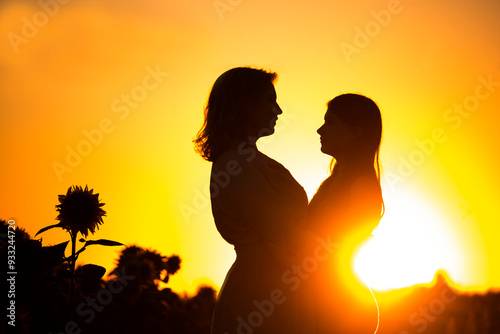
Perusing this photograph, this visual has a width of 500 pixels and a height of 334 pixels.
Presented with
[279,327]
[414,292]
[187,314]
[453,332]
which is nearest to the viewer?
[279,327]

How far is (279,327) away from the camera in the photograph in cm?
495

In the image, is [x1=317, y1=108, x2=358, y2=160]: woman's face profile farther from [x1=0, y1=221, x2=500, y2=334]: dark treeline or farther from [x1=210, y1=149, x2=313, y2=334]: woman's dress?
[x1=0, y1=221, x2=500, y2=334]: dark treeline

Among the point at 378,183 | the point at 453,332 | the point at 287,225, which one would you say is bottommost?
the point at 453,332

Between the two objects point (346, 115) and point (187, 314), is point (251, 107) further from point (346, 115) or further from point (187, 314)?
point (187, 314)

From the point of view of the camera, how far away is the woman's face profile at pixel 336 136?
634cm

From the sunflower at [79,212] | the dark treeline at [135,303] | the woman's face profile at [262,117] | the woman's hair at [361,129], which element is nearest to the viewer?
the dark treeline at [135,303]

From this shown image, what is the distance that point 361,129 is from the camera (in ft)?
21.2

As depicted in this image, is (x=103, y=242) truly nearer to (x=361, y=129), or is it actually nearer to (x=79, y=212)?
(x=79, y=212)

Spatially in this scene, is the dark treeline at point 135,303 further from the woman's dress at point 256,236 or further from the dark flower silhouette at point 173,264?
the woman's dress at point 256,236

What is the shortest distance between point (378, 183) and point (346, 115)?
748 mm

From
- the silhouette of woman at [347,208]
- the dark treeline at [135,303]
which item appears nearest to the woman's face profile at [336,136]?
the silhouette of woman at [347,208]

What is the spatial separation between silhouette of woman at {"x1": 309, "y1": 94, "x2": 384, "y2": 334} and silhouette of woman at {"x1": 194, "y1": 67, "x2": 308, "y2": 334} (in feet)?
1.29

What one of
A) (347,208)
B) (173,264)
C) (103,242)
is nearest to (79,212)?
(103,242)

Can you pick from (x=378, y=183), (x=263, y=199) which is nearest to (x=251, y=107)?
(x=263, y=199)
